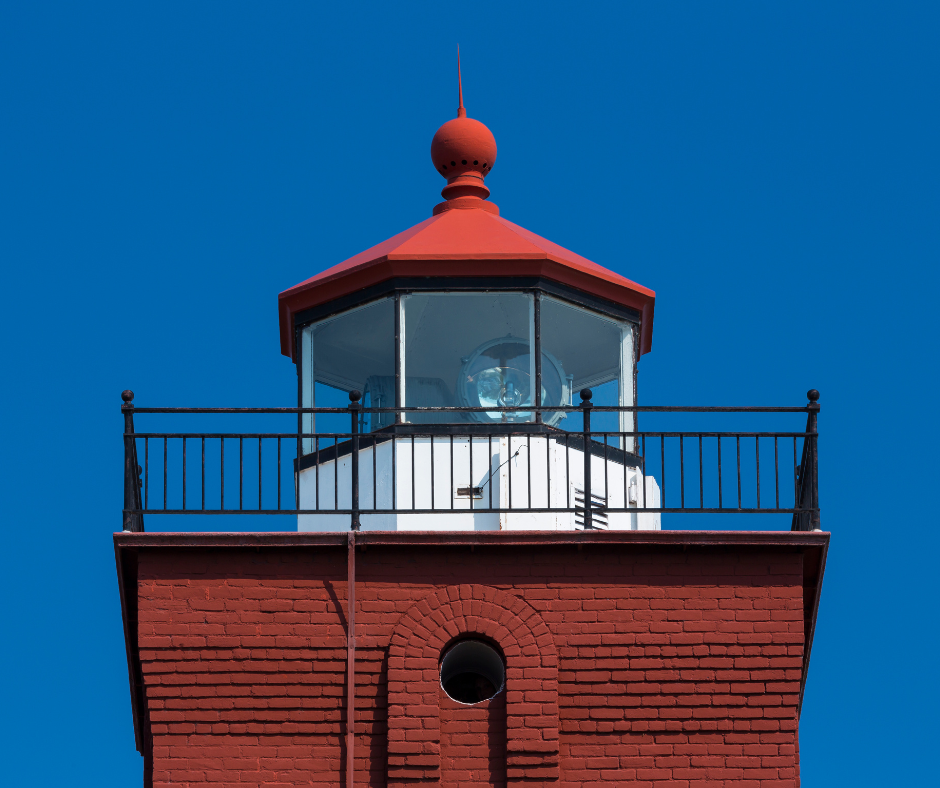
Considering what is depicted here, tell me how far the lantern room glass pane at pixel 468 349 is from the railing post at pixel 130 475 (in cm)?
254

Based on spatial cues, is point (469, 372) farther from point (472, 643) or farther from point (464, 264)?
point (472, 643)

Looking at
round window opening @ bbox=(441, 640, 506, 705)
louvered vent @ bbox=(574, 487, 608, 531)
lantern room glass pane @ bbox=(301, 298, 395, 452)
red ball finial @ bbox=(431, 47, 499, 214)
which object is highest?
red ball finial @ bbox=(431, 47, 499, 214)

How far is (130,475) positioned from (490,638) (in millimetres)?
3038

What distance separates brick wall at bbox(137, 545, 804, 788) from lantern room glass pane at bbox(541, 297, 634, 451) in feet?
7.65

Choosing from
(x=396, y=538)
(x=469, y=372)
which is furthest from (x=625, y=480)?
(x=396, y=538)

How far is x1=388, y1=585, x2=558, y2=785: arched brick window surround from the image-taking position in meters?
14.2

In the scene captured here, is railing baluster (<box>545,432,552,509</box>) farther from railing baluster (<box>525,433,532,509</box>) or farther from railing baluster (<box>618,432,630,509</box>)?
railing baluster (<box>618,432,630,509</box>)

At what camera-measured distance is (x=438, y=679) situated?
14.3m

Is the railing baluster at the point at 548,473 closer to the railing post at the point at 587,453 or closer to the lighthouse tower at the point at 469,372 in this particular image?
the lighthouse tower at the point at 469,372

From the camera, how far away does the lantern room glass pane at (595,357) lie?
16.6 metres

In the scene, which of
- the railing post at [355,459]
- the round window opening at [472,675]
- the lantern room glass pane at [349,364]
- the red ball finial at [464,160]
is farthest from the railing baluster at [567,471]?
the red ball finial at [464,160]

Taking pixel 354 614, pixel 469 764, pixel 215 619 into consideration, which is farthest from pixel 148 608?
pixel 469 764

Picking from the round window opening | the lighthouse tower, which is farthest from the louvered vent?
the round window opening

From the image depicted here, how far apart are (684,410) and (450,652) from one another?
8.60ft
